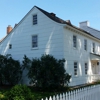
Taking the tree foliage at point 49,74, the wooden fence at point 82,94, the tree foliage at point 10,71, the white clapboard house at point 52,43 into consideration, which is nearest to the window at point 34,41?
the white clapboard house at point 52,43

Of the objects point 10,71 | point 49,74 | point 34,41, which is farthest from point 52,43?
point 10,71

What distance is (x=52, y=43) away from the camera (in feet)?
49.9

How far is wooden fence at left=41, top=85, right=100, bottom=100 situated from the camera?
5090 mm

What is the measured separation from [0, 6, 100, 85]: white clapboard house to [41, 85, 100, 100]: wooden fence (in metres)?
7.66

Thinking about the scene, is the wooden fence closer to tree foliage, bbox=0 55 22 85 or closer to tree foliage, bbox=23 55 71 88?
tree foliage, bbox=23 55 71 88

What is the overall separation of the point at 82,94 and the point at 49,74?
257 inches

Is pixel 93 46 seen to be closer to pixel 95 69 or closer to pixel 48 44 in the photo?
pixel 95 69

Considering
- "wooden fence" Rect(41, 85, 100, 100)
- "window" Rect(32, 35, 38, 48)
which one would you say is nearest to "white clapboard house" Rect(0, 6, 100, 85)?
"window" Rect(32, 35, 38, 48)

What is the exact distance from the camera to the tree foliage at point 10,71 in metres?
15.7

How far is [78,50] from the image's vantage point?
1738cm

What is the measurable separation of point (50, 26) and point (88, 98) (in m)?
10.5

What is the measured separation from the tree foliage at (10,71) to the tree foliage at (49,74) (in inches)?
122

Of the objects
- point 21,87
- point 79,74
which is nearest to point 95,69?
point 79,74

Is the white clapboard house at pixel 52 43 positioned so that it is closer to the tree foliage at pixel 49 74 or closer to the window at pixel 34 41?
the window at pixel 34 41
